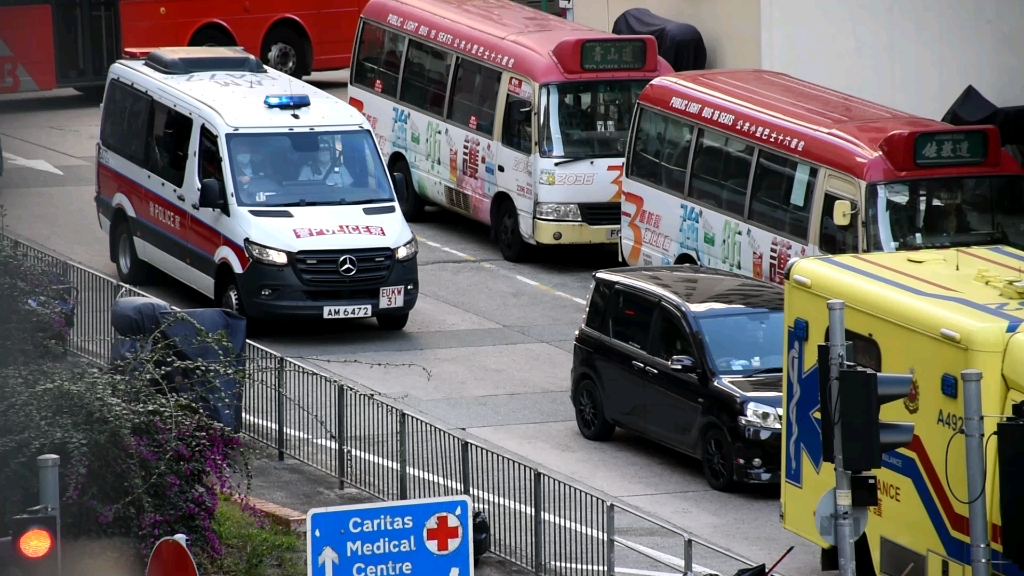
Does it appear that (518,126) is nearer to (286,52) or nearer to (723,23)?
(723,23)

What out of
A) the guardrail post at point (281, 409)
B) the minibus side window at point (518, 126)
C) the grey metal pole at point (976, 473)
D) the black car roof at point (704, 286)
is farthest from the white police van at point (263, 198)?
the grey metal pole at point (976, 473)

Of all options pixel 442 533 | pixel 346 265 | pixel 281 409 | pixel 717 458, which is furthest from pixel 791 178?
pixel 442 533

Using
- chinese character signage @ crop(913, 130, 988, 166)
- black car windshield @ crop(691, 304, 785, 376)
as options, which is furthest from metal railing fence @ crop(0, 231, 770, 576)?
chinese character signage @ crop(913, 130, 988, 166)

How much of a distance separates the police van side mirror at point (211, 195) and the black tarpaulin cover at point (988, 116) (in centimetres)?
1114

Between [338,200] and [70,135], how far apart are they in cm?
1139

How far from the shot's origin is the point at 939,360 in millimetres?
8578

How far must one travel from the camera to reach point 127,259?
18688 mm

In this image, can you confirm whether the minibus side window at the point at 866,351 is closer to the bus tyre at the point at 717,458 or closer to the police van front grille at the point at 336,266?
the bus tyre at the point at 717,458

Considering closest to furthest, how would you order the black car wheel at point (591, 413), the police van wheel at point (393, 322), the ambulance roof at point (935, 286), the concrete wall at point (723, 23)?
the ambulance roof at point (935, 286) → the black car wheel at point (591, 413) → the police van wheel at point (393, 322) → the concrete wall at point (723, 23)

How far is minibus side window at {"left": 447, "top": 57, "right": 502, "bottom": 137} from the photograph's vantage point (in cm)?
2053

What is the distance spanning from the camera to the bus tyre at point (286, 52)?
30312 mm

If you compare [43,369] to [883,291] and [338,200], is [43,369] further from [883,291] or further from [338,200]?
[338,200]

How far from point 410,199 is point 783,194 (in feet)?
25.3

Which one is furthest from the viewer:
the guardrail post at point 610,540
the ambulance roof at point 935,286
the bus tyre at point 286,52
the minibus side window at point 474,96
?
the bus tyre at point 286,52
